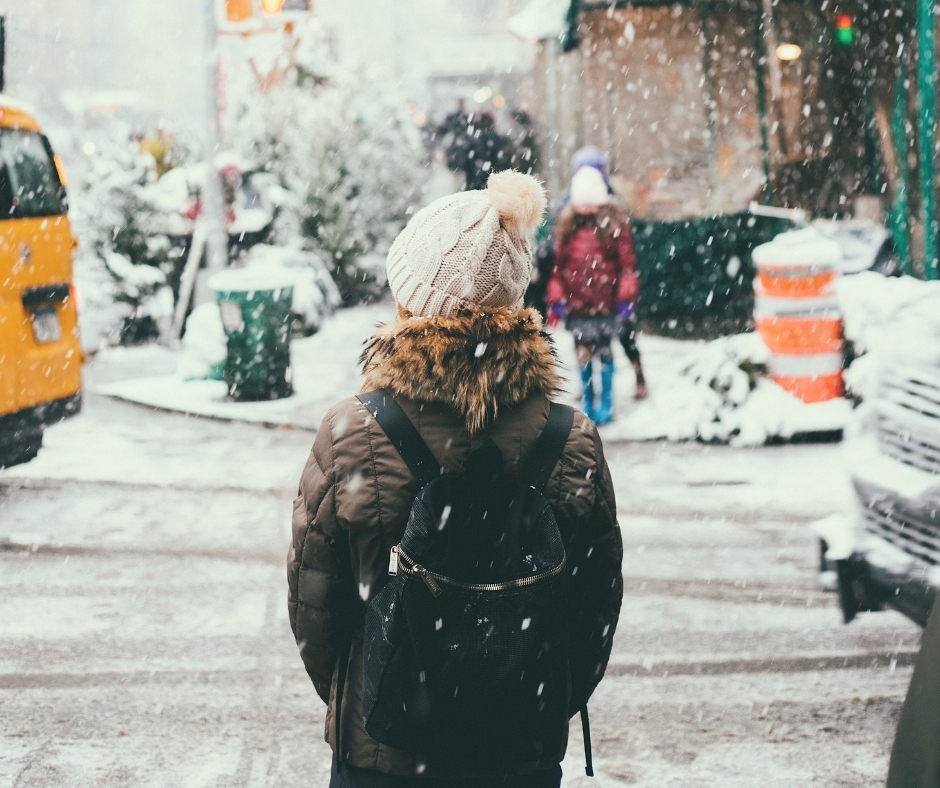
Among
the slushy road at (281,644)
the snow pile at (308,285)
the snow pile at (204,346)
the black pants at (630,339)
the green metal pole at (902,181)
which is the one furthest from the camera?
the snow pile at (308,285)

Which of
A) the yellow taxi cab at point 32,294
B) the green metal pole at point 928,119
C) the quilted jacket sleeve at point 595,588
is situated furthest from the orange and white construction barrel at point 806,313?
the quilted jacket sleeve at point 595,588

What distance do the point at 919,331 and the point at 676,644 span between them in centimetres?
159

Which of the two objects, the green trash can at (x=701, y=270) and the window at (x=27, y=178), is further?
the green trash can at (x=701, y=270)

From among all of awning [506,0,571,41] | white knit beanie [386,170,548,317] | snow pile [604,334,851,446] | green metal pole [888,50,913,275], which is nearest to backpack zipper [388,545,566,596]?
white knit beanie [386,170,548,317]

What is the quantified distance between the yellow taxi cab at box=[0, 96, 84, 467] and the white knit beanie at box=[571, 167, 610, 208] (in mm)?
3522

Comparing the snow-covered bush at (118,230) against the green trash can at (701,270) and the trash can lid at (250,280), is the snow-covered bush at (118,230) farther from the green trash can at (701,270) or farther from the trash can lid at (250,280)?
the green trash can at (701,270)

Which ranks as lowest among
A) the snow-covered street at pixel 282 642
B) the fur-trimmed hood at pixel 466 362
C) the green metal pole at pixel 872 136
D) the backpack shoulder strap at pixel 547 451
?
the snow-covered street at pixel 282 642

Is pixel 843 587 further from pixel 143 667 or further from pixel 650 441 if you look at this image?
pixel 650 441

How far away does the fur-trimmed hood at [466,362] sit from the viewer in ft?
7.01

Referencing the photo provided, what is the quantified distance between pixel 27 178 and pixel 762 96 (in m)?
9.58

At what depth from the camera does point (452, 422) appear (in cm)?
216

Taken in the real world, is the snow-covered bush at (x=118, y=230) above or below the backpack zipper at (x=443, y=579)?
above

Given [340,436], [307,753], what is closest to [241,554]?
[307,753]

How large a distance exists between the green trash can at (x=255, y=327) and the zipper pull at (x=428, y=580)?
8049mm
